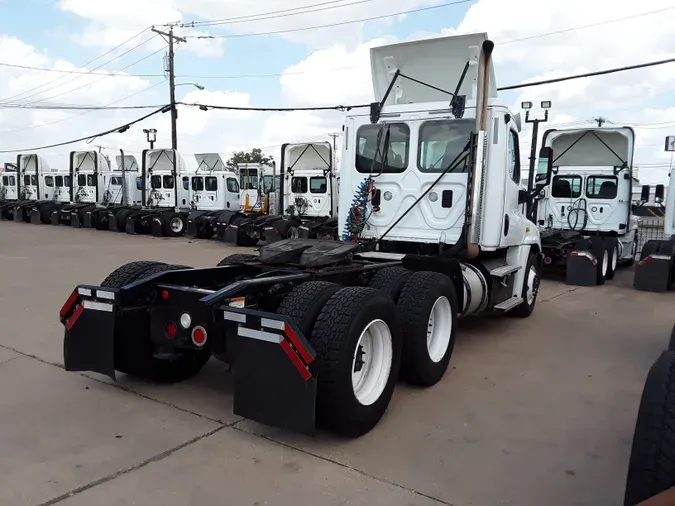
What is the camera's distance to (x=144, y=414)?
4082mm

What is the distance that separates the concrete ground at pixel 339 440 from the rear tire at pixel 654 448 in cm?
88

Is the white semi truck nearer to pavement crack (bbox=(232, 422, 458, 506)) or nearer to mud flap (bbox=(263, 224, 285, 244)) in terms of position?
pavement crack (bbox=(232, 422, 458, 506))

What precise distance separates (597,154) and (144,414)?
12.3m

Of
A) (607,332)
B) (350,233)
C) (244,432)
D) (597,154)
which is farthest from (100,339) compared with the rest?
(597,154)

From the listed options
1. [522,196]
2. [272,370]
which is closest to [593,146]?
[522,196]

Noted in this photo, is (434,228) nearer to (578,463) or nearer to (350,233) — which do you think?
(350,233)

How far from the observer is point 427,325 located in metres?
4.68

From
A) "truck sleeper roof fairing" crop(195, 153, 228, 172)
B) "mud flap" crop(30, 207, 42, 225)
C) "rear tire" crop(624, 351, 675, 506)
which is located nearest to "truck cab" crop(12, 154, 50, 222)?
"mud flap" crop(30, 207, 42, 225)

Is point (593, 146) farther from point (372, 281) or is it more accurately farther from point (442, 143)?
point (372, 281)

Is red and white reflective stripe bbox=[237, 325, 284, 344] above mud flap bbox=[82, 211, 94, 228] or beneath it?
above

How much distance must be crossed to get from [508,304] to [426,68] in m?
2.98

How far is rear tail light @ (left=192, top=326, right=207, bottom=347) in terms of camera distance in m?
3.83

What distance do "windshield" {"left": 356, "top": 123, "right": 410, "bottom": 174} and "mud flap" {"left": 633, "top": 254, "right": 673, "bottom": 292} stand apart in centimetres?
676

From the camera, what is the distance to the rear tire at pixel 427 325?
4.61 meters
